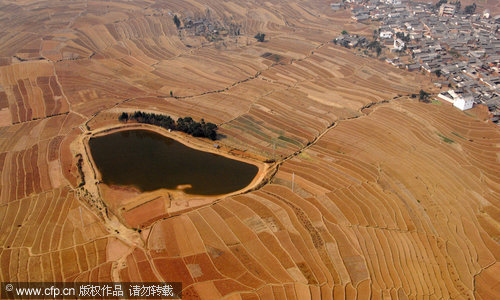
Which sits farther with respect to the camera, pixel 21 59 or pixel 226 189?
pixel 21 59

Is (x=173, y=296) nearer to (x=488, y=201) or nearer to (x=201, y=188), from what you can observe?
(x=201, y=188)

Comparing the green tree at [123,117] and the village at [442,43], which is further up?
the village at [442,43]

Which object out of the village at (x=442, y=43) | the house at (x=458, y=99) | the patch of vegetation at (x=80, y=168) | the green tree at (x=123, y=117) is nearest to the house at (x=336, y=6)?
the village at (x=442, y=43)

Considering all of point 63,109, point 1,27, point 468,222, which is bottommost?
point 468,222

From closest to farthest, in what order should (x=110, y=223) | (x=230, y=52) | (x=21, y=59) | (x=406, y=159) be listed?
(x=110, y=223) < (x=406, y=159) < (x=21, y=59) < (x=230, y=52)

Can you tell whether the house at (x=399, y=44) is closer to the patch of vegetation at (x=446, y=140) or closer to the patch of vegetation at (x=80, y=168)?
the patch of vegetation at (x=446, y=140)

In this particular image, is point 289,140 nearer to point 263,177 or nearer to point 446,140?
point 263,177

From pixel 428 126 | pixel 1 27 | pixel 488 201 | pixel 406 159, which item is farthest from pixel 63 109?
pixel 488 201

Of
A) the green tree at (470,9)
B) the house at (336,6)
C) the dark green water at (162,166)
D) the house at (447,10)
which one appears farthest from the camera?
the house at (336,6)
